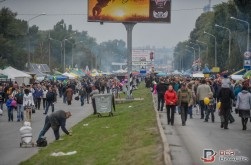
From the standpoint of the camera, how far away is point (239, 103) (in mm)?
25406

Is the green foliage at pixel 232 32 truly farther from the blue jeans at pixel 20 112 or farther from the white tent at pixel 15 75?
the blue jeans at pixel 20 112

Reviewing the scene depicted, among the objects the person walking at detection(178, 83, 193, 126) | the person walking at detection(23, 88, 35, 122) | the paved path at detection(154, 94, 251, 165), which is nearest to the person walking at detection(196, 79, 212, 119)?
the paved path at detection(154, 94, 251, 165)

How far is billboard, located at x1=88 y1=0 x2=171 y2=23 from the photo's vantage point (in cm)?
5241

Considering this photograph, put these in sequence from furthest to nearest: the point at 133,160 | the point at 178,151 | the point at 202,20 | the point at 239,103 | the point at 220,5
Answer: the point at 202,20
the point at 220,5
the point at 239,103
the point at 178,151
the point at 133,160

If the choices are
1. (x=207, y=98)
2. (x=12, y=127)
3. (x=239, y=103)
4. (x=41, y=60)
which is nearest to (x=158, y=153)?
(x=239, y=103)

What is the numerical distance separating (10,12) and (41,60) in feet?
125

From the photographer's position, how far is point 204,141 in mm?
20875

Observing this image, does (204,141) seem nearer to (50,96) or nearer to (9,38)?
(50,96)

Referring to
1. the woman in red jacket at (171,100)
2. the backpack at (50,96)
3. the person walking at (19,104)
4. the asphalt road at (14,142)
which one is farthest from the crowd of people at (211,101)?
the backpack at (50,96)

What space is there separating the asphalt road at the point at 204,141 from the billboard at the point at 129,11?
24.0 m

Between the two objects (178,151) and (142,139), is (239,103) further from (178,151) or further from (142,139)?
(178,151)

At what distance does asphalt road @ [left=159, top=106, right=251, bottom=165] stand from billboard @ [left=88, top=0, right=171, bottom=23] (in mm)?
24012

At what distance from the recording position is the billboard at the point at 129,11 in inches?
2063

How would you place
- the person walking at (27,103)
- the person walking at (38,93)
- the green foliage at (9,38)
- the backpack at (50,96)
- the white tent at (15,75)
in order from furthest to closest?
the green foliage at (9,38) < the white tent at (15,75) < the person walking at (38,93) < the backpack at (50,96) < the person walking at (27,103)
